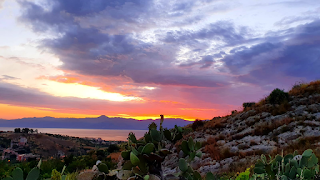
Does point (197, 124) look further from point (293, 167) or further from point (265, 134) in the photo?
point (293, 167)

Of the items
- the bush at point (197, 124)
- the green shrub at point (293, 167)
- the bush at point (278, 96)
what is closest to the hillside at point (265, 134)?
the bush at point (278, 96)

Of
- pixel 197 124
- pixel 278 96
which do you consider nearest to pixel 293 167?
pixel 278 96

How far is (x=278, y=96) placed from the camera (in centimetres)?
1969

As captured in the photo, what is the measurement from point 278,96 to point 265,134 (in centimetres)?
653

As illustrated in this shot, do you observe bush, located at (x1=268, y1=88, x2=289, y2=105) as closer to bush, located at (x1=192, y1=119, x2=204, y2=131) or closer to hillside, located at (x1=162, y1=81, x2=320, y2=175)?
hillside, located at (x1=162, y1=81, x2=320, y2=175)

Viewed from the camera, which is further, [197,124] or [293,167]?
[197,124]

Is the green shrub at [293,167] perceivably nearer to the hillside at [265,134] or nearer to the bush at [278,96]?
the hillside at [265,134]

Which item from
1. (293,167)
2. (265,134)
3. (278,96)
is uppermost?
(278,96)

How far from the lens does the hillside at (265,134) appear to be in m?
10.9

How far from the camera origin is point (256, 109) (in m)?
20.6

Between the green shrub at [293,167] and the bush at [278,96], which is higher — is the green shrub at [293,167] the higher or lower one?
the lower one

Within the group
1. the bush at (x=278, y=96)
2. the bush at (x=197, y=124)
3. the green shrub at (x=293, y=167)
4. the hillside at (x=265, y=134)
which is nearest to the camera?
the green shrub at (x=293, y=167)

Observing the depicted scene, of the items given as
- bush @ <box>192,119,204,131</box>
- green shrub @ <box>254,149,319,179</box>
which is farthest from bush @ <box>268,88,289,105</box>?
green shrub @ <box>254,149,319,179</box>

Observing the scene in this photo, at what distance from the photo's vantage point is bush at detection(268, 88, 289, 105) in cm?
1944
